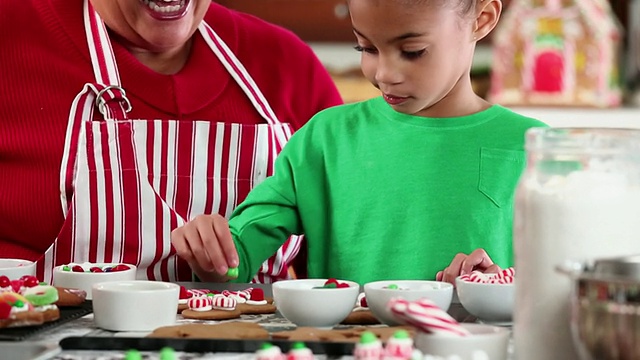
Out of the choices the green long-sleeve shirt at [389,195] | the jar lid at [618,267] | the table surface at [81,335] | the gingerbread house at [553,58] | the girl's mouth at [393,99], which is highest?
the gingerbread house at [553,58]

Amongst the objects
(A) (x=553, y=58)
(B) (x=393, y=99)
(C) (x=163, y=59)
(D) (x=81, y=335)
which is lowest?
(D) (x=81, y=335)

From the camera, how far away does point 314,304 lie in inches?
42.7

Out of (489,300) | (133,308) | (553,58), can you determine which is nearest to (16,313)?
(133,308)

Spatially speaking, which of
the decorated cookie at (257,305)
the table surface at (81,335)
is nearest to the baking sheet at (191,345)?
the table surface at (81,335)

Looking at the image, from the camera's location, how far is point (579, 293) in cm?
78

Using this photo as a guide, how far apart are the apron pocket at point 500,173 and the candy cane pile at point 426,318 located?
2.17ft

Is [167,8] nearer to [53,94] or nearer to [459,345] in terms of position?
[53,94]

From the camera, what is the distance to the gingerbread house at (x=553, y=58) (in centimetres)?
356

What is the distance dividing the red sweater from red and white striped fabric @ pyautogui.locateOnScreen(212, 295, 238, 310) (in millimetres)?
651

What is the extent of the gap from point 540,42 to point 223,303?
2.65 m

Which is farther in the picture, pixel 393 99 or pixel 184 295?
pixel 393 99

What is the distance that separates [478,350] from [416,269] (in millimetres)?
654

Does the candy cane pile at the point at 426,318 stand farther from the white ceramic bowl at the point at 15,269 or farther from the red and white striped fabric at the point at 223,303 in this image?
the white ceramic bowl at the point at 15,269

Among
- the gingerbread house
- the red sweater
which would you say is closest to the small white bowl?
the red sweater
